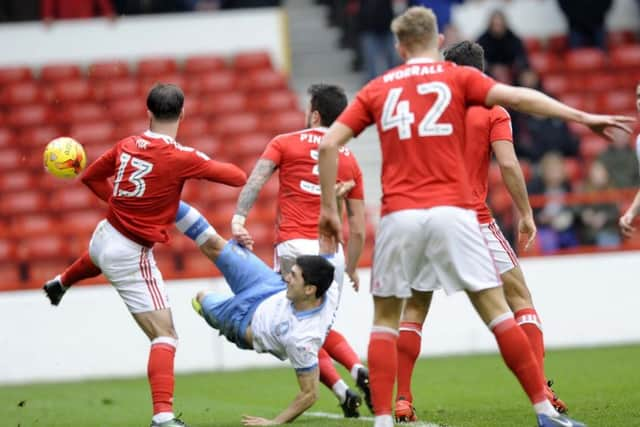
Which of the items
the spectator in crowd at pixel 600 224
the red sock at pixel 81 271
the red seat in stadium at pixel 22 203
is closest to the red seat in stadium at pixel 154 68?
the red seat in stadium at pixel 22 203

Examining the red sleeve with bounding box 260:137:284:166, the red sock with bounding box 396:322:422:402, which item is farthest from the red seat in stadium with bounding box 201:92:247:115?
the red sock with bounding box 396:322:422:402

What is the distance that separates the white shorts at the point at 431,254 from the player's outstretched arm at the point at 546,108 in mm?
605

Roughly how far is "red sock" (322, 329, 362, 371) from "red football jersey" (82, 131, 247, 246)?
168 centimetres

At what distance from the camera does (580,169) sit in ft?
53.9

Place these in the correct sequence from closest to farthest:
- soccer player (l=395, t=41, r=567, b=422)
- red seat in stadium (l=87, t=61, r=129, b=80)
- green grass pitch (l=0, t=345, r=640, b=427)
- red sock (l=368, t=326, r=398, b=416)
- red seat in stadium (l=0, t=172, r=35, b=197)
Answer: red sock (l=368, t=326, r=398, b=416) < soccer player (l=395, t=41, r=567, b=422) < green grass pitch (l=0, t=345, r=640, b=427) < red seat in stadium (l=0, t=172, r=35, b=197) < red seat in stadium (l=87, t=61, r=129, b=80)

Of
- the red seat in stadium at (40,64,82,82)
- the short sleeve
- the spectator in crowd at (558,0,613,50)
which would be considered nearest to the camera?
the short sleeve

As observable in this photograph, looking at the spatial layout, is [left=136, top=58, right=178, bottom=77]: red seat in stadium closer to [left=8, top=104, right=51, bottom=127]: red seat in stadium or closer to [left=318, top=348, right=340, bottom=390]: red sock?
[left=8, top=104, right=51, bottom=127]: red seat in stadium

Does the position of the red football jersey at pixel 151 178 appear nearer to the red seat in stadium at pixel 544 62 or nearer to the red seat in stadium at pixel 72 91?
the red seat in stadium at pixel 72 91

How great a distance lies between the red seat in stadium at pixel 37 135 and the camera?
17.3 metres

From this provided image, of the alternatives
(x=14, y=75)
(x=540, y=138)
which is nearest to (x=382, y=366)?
(x=540, y=138)

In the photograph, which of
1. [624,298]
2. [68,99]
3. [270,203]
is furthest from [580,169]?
[68,99]

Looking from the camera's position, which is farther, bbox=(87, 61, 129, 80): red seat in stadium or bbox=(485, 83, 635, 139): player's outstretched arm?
bbox=(87, 61, 129, 80): red seat in stadium

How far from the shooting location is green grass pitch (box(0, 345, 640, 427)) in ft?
27.0

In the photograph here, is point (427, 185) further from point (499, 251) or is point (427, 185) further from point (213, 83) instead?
point (213, 83)
